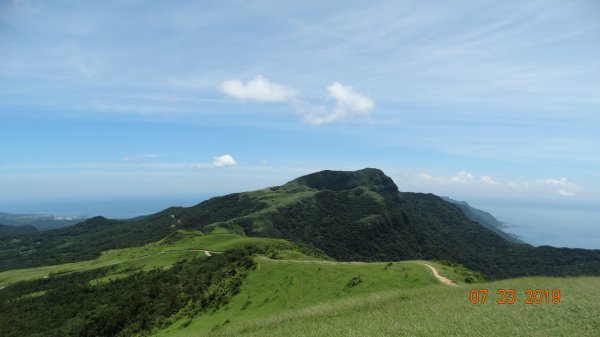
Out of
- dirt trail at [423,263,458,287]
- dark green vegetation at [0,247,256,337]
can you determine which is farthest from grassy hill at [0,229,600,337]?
dirt trail at [423,263,458,287]

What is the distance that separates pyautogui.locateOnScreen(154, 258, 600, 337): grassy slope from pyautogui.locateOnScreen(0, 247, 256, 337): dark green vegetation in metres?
9.46

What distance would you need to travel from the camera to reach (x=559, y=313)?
25734 millimetres

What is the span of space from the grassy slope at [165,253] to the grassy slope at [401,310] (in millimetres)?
53623

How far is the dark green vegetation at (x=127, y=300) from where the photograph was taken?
6544cm

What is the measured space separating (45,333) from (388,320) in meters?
75.5

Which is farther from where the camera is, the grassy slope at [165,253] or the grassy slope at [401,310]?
the grassy slope at [165,253]

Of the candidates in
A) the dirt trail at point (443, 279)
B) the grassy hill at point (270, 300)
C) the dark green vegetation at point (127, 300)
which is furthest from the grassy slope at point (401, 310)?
the dark green vegetation at point (127, 300)

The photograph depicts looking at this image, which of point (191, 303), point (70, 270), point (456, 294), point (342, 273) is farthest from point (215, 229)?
point (456, 294)

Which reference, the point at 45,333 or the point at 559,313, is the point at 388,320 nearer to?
the point at 559,313

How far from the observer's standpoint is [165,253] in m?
118

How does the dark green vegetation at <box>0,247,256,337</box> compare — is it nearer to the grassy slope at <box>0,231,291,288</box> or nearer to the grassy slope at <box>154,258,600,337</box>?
the grassy slope at <box>154,258,600,337</box>
